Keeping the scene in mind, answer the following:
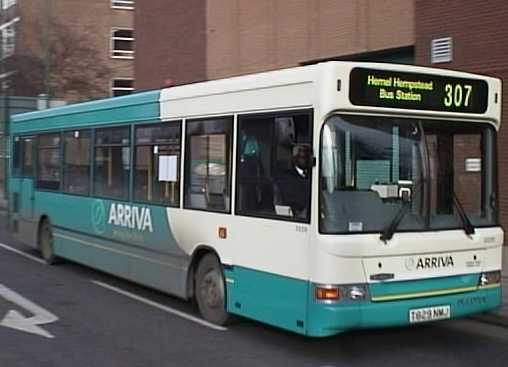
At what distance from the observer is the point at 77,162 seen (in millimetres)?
12852

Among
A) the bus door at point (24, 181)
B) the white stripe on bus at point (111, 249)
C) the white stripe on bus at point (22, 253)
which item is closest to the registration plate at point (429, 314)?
the white stripe on bus at point (111, 249)

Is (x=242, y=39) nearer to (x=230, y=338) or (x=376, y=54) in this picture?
(x=376, y=54)

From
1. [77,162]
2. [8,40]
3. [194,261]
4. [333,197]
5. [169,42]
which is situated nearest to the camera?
[333,197]

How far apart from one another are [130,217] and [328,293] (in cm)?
432

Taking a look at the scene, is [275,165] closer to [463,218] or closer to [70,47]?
[463,218]

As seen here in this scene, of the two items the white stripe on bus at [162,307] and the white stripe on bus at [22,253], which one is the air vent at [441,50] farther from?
the white stripe on bus at [22,253]

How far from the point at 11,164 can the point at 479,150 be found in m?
10.7

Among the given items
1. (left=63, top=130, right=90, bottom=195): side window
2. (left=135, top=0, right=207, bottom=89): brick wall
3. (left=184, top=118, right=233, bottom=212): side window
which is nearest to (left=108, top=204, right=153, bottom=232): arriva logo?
(left=184, top=118, right=233, bottom=212): side window

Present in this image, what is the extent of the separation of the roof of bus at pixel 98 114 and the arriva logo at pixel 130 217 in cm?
115

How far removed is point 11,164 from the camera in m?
16.3

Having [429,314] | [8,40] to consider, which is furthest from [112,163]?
[8,40]

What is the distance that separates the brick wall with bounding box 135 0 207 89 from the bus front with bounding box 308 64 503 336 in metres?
17.0

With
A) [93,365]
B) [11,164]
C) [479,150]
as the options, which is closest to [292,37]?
[11,164]

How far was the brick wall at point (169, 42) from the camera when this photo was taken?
25.0 m
